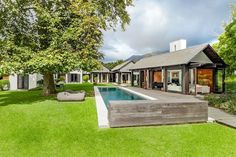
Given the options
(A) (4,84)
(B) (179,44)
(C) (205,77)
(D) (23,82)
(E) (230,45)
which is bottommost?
(A) (4,84)

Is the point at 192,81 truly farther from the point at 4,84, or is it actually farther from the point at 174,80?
the point at 4,84

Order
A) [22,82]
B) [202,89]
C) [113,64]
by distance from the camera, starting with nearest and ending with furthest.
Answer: [202,89]
[22,82]
[113,64]

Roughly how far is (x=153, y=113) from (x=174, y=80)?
17.3 meters

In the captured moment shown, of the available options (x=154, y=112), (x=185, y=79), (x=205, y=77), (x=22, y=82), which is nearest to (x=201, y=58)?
(x=185, y=79)

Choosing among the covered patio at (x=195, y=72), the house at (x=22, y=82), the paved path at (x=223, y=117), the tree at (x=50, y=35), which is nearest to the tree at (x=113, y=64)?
the house at (x=22, y=82)

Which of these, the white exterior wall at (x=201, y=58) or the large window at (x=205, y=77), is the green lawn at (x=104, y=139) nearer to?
the white exterior wall at (x=201, y=58)

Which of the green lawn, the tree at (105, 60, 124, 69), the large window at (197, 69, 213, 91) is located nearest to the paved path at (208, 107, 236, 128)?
the green lawn

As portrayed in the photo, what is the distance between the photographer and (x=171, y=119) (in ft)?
37.1

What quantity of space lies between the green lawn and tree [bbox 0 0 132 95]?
7.48 metres

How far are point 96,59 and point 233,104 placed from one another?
39.3 ft

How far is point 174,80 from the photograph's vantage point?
90.9 ft

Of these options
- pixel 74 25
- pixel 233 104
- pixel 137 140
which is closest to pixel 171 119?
pixel 137 140

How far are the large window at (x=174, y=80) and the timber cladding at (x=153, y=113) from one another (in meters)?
14.8

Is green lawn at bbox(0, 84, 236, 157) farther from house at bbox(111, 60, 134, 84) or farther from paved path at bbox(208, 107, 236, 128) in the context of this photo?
house at bbox(111, 60, 134, 84)
